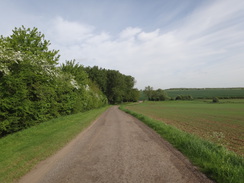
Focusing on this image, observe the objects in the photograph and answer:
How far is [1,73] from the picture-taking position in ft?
30.8

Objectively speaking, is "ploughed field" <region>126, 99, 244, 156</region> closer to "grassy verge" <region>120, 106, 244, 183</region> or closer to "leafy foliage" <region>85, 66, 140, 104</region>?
"grassy verge" <region>120, 106, 244, 183</region>

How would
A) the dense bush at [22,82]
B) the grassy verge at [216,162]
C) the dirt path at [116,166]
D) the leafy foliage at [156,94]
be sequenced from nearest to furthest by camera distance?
1. the grassy verge at [216,162]
2. the dirt path at [116,166]
3. the dense bush at [22,82]
4. the leafy foliage at [156,94]

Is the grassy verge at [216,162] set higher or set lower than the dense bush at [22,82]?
lower

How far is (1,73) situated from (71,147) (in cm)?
720

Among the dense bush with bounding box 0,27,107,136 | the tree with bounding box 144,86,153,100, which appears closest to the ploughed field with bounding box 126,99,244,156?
the dense bush with bounding box 0,27,107,136

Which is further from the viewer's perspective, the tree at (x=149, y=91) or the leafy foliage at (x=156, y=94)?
the tree at (x=149, y=91)

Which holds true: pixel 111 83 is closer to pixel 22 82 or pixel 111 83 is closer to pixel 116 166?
pixel 22 82

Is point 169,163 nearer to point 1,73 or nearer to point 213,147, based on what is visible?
point 213,147

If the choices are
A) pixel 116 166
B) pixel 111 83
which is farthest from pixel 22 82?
pixel 111 83

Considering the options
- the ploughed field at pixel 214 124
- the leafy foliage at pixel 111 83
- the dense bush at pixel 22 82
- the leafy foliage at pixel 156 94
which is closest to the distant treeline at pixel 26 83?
the dense bush at pixel 22 82

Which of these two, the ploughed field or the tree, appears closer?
the ploughed field

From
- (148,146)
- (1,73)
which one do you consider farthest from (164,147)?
(1,73)

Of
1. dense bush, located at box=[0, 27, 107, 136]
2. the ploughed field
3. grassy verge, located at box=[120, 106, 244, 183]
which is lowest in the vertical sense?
the ploughed field

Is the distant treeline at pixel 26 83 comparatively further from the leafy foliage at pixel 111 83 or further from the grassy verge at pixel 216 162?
the leafy foliage at pixel 111 83
